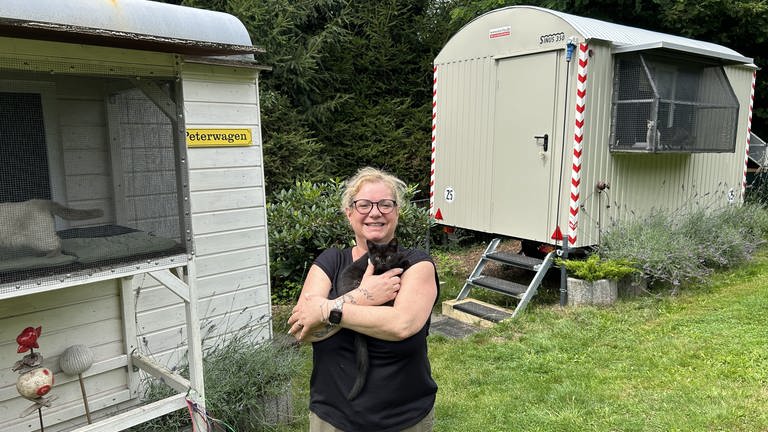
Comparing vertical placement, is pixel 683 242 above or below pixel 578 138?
below

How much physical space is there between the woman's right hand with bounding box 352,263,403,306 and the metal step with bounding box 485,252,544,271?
4.40m

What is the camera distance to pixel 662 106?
6.04 metres

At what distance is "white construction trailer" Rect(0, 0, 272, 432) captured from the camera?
7.20 ft

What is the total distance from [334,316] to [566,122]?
15.2 ft

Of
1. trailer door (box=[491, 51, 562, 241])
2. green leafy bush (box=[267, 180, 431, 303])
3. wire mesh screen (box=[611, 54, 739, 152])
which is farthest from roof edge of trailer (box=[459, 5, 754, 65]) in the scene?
green leafy bush (box=[267, 180, 431, 303])

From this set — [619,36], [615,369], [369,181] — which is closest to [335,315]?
[369,181]

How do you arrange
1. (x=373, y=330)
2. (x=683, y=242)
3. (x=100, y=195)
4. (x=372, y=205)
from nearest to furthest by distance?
1. (x=373, y=330)
2. (x=372, y=205)
3. (x=100, y=195)
4. (x=683, y=242)

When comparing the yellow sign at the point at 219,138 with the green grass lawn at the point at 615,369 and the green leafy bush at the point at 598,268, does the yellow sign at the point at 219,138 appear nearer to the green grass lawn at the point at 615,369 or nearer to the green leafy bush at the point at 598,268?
the green grass lawn at the point at 615,369

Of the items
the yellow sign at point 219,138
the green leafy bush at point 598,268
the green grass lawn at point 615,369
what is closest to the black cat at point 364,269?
the green grass lawn at point 615,369

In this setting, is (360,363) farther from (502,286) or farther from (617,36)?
(617,36)

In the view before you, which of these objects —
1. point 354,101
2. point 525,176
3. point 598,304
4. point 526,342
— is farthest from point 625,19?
point 526,342

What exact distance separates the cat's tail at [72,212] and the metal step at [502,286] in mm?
4515

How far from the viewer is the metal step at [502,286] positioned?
6.04 m

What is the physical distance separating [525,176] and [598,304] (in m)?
1.56
